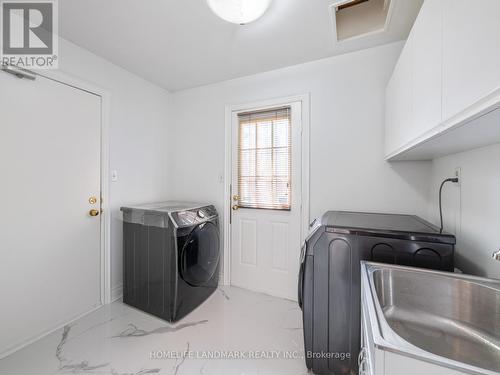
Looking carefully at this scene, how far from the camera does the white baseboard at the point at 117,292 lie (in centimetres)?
222

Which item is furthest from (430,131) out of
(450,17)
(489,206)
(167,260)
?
(167,260)

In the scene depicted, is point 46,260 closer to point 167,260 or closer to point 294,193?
point 167,260

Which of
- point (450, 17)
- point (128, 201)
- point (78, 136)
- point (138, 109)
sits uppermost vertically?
point (138, 109)

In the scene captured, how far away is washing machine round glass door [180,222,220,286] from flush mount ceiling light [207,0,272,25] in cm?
164

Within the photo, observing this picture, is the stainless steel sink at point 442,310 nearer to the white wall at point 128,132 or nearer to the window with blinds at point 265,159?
the window with blinds at point 265,159

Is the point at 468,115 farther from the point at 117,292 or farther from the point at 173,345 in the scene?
the point at 117,292

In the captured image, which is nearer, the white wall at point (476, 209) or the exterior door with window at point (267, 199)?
the white wall at point (476, 209)

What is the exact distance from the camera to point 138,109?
96.3 inches

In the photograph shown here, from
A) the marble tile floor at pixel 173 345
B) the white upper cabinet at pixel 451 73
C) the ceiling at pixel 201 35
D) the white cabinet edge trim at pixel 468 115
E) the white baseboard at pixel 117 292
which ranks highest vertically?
the ceiling at pixel 201 35

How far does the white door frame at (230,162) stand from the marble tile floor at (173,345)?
0.64m

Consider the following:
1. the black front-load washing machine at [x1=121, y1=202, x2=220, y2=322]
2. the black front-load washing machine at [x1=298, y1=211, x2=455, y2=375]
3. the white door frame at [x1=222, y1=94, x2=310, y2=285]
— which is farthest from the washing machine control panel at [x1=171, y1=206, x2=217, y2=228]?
the black front-load washing machine at [x1=298, y1=211, x2=455, y2=375]

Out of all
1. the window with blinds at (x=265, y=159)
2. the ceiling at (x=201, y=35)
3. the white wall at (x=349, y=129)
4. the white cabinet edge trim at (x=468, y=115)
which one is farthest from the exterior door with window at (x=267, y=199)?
the white cabinet edge trim at (x=468, y=115)

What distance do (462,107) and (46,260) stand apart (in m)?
2.62

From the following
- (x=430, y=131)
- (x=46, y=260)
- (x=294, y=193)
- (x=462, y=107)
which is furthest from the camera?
(x=294, y=193)
